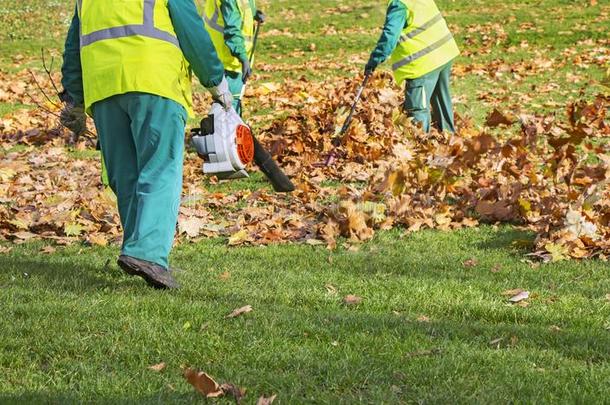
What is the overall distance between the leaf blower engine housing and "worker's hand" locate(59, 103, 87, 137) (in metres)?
0.87

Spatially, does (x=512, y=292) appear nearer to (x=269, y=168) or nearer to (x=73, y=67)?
(x=269, y=168)

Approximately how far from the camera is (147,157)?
525 centimetres

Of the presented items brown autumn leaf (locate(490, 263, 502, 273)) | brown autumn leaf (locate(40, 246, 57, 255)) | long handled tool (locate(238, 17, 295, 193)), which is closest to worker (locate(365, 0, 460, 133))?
long handled tool (locate(238, 17, 295, 193))

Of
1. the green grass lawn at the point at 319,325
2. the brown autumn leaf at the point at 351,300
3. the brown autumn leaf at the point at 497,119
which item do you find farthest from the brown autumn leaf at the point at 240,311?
the brown autumn leaf at the point at 497,119

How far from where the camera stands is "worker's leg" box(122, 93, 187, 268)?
5168 mm

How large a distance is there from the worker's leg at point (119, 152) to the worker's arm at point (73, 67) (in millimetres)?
391

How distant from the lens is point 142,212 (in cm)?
522

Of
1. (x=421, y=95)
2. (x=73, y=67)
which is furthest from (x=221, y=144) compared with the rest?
(x=421, y=95)

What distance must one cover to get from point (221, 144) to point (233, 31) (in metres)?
3.99

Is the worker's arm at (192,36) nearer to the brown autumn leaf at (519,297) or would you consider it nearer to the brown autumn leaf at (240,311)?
the brown autumn leaf at (240,311)

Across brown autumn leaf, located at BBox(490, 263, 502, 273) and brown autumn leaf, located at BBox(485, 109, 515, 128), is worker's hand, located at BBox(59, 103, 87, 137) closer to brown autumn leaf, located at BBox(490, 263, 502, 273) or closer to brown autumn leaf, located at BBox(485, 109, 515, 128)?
brown autumn leaf, located at BBox(490, 263, 502, 273)

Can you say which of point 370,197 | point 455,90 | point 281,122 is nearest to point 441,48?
point 281,122

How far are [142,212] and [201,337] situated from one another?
3.65 feet

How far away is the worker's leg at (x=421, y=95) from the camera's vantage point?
9.79 meters
